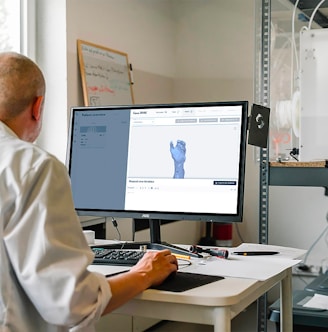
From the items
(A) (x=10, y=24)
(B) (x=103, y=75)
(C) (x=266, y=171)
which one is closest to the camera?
(C) (x=266, y=171)

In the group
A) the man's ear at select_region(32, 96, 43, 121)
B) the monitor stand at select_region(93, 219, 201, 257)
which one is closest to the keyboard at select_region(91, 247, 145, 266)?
the monitor stand at select_region(93, 219, 201, 257)

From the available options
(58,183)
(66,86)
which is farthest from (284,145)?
(58,183)

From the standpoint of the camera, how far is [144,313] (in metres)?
1.48

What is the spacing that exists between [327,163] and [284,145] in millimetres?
839

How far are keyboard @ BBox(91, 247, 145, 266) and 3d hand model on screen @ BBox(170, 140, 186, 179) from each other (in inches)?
10.4

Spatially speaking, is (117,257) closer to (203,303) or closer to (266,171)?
(203,303)

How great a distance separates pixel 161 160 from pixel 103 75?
57.9 inches

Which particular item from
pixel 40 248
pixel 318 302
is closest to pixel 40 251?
pixel 40 248

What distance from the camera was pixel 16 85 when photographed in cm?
130

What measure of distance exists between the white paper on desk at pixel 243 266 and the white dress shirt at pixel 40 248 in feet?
1.57

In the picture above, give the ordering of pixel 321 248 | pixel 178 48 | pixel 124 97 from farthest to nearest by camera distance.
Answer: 1. pixel 178 48
2. pixel 321 248
3. pixel 124 97

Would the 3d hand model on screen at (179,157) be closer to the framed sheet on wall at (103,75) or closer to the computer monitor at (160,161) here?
the computer monitor at (160,161)

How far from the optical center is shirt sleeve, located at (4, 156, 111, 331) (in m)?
1.17

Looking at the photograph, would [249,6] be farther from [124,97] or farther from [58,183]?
[58,183]
